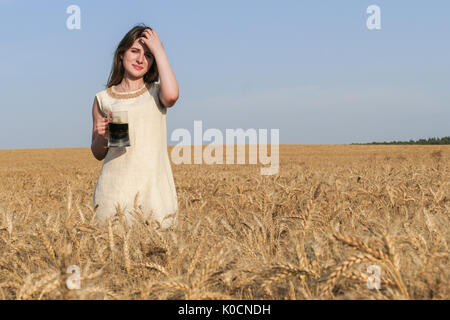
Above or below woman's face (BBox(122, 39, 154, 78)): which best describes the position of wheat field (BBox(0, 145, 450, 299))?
below

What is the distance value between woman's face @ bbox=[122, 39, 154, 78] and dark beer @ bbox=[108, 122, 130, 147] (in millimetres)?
437

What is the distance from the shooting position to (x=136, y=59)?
10.1 ft

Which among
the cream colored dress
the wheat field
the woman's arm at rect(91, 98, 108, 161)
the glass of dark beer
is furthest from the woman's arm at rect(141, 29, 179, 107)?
the wheat field

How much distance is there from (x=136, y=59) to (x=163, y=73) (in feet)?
0.95

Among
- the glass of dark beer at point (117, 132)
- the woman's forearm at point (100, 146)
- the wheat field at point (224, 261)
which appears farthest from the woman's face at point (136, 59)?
the wheat field at point (224, 261)

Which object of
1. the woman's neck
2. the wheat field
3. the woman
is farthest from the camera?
the woman's neck

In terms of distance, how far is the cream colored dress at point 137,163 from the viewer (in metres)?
3.07

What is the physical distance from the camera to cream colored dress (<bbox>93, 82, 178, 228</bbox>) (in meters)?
3.07

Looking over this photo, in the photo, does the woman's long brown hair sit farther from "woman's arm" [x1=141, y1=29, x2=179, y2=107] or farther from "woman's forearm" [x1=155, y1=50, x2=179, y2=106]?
"woman's forearm" [x1=155, y1=50, x2=179, y2=106]

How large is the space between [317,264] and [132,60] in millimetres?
2142

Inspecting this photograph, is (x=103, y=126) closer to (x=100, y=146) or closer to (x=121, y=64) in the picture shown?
(x=100, y=146)

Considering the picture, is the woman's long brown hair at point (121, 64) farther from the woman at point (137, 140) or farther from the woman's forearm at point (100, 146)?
the woman's forearm at point (100, 146)

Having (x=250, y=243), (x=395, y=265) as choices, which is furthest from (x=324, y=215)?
(x=395, y=265)
